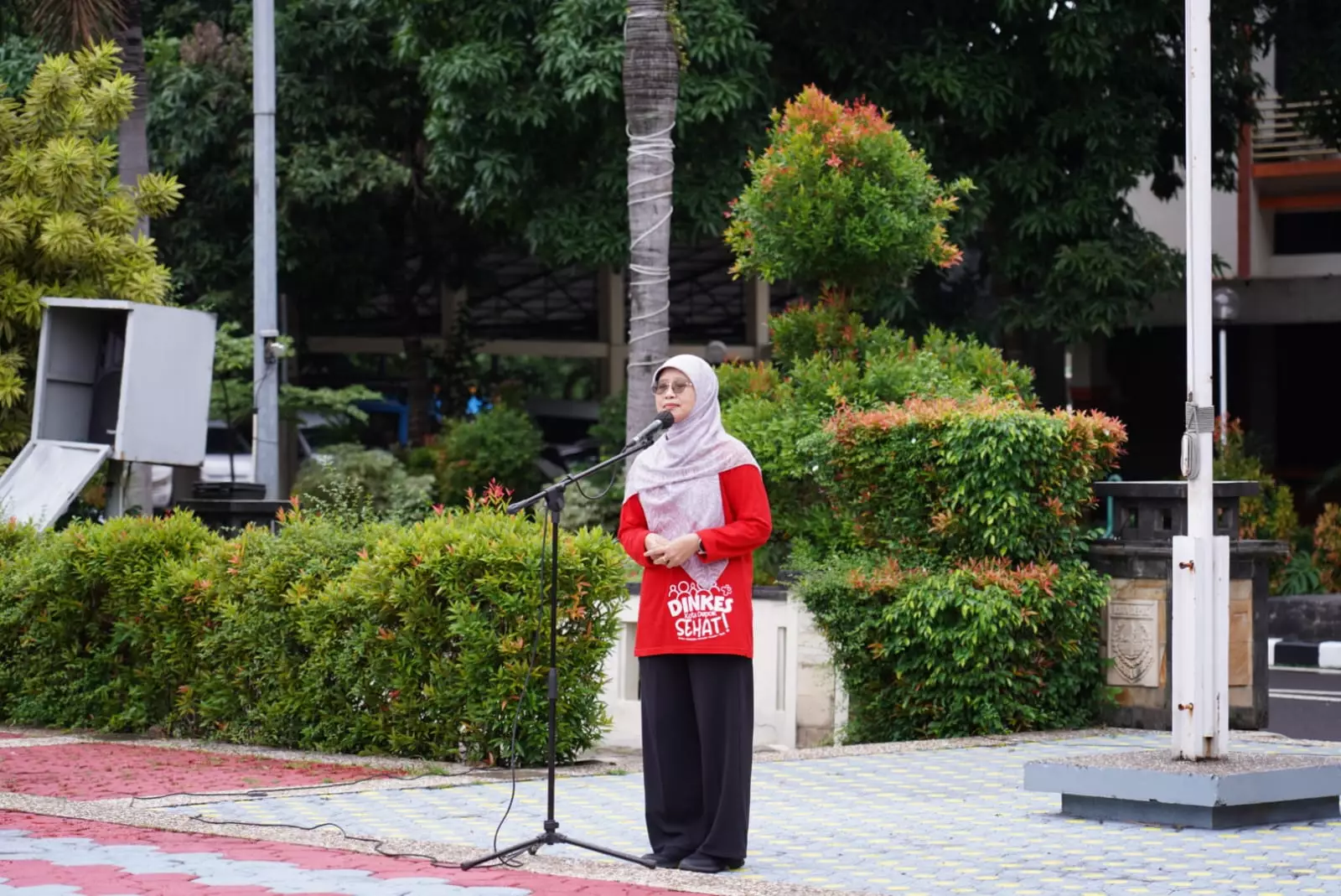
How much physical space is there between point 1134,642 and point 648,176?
232 inches

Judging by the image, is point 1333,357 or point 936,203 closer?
point 936,203

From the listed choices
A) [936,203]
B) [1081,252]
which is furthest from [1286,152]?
[936,203]

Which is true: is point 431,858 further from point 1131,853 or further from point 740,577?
point 1131,853

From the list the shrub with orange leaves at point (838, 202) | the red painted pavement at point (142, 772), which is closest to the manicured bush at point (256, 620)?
the red painted pavement at point (142, 772)

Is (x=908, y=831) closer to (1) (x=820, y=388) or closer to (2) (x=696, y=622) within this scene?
(2) (x=696, y=622)

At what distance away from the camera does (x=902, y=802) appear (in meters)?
8.59

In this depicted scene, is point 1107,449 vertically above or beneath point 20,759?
above

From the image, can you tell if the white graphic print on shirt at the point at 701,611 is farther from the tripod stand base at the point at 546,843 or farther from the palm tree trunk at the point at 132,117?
the palm tree trunk at the point at 132,117

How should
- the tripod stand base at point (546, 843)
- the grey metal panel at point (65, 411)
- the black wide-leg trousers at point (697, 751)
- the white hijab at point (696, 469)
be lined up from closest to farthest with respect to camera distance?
the tripod stand base at point (546, 843) < the black wide-leg trousers at point (697, 751) < the white hijab at point (696, 469) < the grey metal panel at point (65, 411)

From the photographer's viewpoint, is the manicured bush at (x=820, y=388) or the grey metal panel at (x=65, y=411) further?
the grey metal panel at (x=65, y=411)

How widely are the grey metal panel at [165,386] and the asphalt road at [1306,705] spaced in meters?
7.73

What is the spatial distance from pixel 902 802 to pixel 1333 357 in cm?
2297

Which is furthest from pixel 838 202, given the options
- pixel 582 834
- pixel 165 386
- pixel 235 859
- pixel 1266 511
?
pixel 1266 511

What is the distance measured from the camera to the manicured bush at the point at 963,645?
10.9 meters
